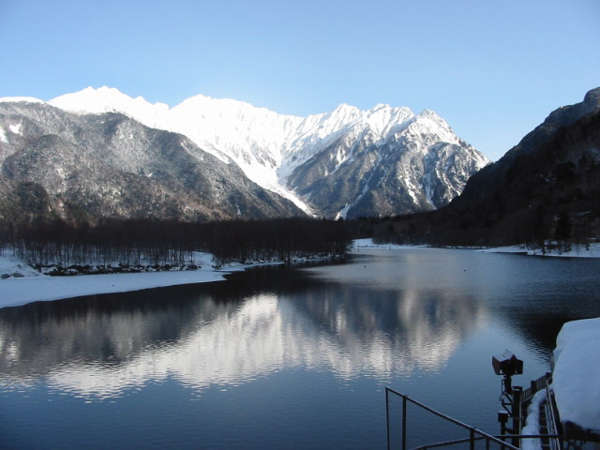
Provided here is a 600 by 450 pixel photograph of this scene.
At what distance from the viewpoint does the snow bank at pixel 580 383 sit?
14608 millimetres

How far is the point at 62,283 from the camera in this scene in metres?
91.2

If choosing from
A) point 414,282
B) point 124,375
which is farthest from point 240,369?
point 414,282

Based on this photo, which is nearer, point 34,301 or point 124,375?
point 124,375

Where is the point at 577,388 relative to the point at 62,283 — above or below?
above

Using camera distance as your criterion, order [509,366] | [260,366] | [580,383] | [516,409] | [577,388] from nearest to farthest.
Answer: [577,388] < [580,383] < [516,409] < [509,366] < [260,366]

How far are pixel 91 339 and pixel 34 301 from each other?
109ft

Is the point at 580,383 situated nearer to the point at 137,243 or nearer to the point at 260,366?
the point at 260,366

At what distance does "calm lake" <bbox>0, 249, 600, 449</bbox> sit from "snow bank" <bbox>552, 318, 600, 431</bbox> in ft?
17.9

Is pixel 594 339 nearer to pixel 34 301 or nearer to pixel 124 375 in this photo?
pixel 124 375

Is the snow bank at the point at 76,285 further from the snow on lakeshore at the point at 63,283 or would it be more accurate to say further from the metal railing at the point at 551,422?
the metal railing at the point at 551,422

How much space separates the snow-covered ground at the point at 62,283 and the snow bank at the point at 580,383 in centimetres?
6978

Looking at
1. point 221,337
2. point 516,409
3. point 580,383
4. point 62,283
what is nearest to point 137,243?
point 62,283

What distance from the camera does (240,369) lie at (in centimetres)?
3191

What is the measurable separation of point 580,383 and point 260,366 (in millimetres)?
21349
